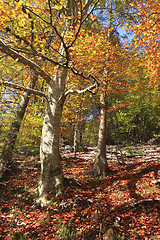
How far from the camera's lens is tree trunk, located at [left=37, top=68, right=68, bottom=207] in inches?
174

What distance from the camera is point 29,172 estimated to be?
6941 mm

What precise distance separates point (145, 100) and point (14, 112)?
542 inches

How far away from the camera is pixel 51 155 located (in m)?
4.54

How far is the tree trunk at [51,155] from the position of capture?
14.5 feet

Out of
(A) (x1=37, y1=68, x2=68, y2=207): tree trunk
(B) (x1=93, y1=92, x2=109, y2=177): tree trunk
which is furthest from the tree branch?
(B) (x1=93, y1=92, x2=109, y2=177): tree trunk

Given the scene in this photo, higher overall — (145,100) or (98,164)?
(145,100)

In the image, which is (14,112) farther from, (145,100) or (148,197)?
(145,100)

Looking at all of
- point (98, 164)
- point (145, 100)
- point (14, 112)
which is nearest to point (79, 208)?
point (98, 164)

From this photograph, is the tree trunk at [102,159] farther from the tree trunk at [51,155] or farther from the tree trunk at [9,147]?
the tree trunk at [9,147]

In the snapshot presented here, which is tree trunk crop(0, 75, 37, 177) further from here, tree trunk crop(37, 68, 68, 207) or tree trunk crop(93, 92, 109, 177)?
tree trunk crop(93, 92, 109, 177)

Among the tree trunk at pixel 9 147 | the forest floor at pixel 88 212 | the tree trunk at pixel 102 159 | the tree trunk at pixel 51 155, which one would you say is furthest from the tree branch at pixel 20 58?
the forest floor at pixel 88 212

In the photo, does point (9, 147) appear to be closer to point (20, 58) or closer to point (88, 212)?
point (20, 58)

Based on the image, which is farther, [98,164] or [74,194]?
[98,164]

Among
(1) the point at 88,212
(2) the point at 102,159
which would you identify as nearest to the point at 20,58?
(1) the point at 88,212
